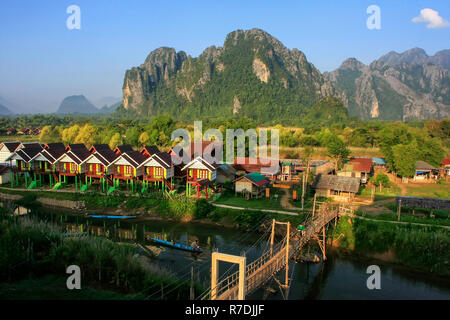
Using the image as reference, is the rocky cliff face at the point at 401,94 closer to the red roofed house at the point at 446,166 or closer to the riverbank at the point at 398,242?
the red roofed house at the point at 446,166

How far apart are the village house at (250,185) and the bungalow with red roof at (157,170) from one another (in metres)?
6.24

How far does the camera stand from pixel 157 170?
30.3 meters

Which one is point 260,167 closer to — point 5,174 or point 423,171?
point 423,171

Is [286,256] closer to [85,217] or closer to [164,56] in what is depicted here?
[85,217]

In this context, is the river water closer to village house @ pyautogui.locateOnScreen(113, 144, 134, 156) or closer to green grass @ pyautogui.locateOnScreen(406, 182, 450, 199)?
village house @ pyautogui.locateOnScreen(113, 144, 134, 156)

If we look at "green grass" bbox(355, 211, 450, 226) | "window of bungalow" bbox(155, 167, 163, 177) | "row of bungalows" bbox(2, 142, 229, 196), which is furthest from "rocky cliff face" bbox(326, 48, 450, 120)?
"window of bungalow" bbox(155, 167, 163, 177)

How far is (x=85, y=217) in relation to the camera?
27109mm

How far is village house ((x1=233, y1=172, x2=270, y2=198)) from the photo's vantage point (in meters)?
28.7

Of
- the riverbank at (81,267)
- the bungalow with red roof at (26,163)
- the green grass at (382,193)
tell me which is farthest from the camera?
the bungalow with red roof at (26,163)

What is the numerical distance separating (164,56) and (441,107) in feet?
463

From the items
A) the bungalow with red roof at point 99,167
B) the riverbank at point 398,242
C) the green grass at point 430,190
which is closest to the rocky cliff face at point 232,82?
the green grass at point 430,190

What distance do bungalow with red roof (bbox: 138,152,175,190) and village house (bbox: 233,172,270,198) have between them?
6240 mm

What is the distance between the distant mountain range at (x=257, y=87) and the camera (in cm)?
13462

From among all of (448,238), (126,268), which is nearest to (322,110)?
(448,238)
